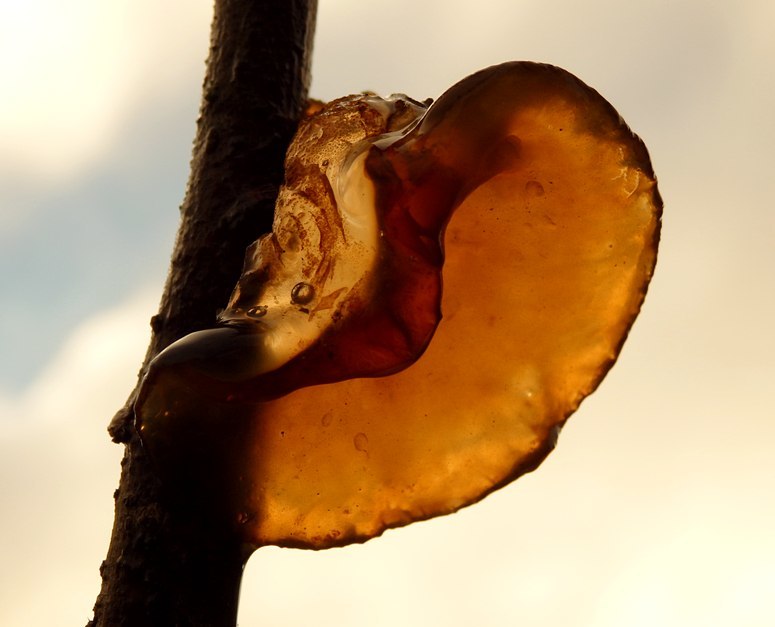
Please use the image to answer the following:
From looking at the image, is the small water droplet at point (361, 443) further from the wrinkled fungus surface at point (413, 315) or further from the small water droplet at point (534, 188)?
the small water droplet at point (534, 188)

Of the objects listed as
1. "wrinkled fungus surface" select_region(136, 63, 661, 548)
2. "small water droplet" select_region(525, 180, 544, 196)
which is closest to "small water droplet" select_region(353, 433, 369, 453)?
"wrinkled fungus surface" select_region(136, 63, 661, 548)

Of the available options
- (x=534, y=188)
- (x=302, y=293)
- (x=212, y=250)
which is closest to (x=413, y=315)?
(x=302, y=293)

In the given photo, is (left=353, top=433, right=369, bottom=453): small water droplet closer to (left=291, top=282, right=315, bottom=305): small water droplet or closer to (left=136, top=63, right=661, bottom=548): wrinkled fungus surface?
(left=136, top=63, right=661, bottom=548): wrinkled fungus surface

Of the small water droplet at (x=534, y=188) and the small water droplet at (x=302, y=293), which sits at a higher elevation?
the small water droplet at (x=534, y=188)

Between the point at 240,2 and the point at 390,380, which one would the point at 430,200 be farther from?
the point at 240,2

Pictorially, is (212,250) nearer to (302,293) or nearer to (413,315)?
(302,293)

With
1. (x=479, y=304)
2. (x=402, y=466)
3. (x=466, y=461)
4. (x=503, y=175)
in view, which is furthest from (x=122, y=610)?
(x=503, y=175)

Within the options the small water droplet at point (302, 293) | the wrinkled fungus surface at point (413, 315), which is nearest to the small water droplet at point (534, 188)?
the wrinkled fungus surface at point (413, 315)
